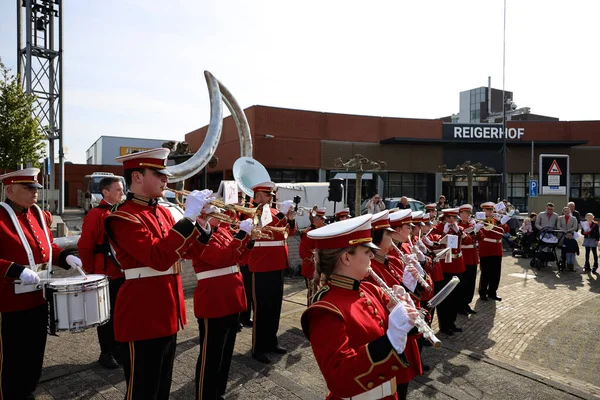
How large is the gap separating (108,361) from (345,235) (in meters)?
4.16

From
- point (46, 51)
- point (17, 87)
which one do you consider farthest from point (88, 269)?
point (46, 51)

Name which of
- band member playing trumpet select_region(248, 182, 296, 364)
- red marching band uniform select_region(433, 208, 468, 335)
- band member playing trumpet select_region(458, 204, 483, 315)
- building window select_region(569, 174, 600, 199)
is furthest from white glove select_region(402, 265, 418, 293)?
building window select_region(569, 174, 600, 199)

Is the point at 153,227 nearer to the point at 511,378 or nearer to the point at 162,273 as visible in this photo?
the point at 162,273

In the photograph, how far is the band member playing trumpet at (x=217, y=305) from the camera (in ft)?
13.0

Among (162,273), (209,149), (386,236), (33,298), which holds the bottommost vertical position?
(33,298)

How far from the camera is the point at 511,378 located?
502 centimetres

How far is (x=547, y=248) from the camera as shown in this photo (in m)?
13.2

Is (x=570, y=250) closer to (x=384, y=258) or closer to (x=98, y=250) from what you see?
(x=384, y=258)

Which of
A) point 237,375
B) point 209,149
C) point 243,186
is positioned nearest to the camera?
point 237,375

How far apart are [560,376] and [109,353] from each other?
17.9 ft

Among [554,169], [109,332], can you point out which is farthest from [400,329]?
[554,169]

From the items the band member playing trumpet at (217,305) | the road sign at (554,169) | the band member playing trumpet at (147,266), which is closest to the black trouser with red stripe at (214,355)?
the band member playing trumpet at (217,305)

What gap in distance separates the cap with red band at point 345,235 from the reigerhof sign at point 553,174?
2059 cm

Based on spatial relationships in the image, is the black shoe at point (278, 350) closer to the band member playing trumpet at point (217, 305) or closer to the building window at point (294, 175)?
the band member playing trumpet at point (217, 305)
